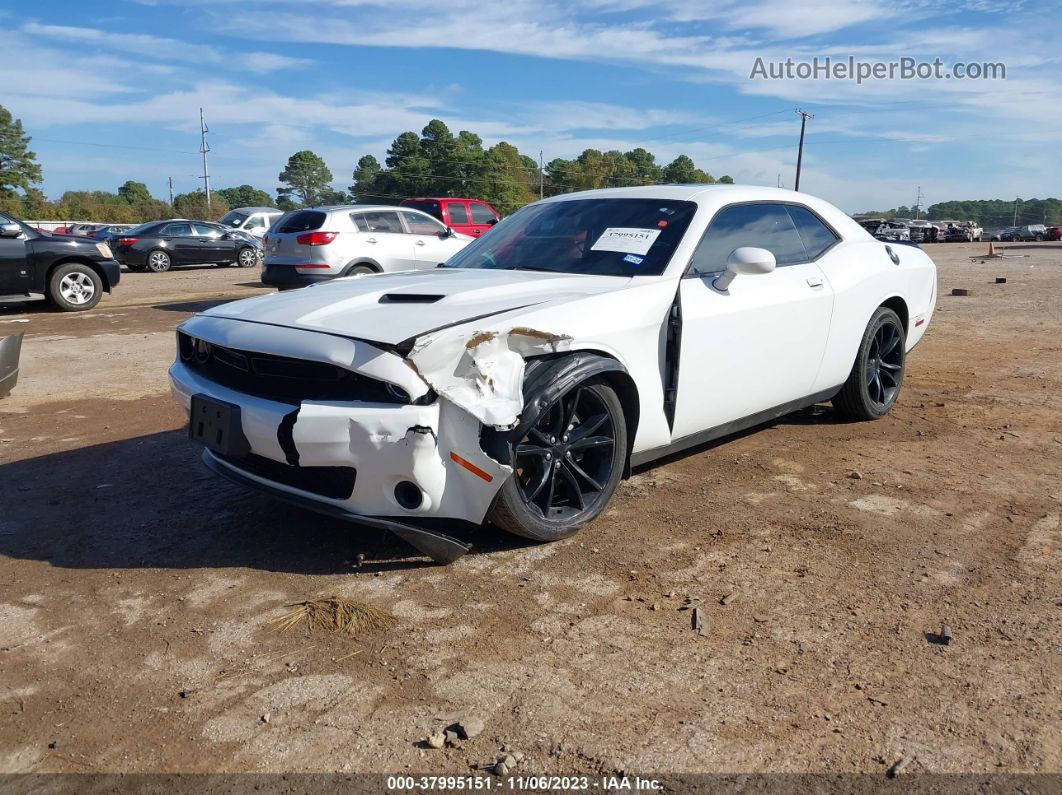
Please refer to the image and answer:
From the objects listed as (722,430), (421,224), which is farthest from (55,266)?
(722,430)

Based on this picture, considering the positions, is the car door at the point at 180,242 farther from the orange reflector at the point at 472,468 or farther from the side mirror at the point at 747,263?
the orange reflector at the point at 472,468

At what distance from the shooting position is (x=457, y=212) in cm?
1711

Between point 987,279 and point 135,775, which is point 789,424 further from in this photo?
point 987,279

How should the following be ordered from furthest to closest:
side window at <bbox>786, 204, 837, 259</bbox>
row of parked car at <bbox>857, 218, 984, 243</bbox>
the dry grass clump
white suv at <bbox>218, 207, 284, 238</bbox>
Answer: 1. row of parked car at <bbox>857, 218, 984, 243</bbox>
2. white suv at <bbox>218, 207, 284, 238</bbox>
3. side window at <bbox>786, 204, 837, 259</bbox>
4. the dry grass clump

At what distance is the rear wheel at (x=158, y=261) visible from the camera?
22.0 m

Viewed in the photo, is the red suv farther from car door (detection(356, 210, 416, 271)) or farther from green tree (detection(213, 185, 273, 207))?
green tree (detection(213, 185, 273, 207))

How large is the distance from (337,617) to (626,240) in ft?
7.61

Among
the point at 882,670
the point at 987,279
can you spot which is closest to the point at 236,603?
the point at 882,670

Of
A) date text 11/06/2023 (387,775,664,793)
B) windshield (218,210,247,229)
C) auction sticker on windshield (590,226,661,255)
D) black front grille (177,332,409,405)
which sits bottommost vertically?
date text 11/06/2023 (387,775,664,793)

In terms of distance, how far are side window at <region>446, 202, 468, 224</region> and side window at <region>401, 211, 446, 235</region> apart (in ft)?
10.5

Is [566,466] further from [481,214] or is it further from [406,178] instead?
[406,178]

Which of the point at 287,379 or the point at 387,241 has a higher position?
the point at 387,241

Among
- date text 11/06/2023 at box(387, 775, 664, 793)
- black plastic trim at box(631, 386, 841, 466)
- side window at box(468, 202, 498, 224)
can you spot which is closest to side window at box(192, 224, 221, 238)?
side window at box(468, 202, 498, 224)

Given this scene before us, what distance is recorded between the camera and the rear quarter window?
40.2 ft
